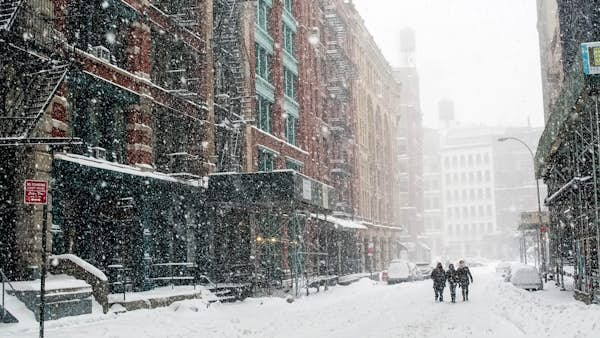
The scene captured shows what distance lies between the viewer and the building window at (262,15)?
130 feet

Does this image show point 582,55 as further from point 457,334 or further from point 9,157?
point 9,157

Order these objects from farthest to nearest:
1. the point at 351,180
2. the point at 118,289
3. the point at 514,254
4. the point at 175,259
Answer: the point at 514,254
the point at 351,180
the point at 175,259
the point at 118,289

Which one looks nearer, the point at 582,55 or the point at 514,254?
the point at 582,55

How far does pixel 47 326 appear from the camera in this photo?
16422mm

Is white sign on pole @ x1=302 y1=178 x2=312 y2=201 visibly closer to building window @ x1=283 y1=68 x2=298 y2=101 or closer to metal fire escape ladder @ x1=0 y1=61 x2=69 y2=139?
metal fire escape ladder @ x1=0 y1=61 x2=69 y2=139

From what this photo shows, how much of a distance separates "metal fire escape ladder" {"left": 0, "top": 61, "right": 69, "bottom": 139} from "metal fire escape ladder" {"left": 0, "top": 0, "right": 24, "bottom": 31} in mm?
1622

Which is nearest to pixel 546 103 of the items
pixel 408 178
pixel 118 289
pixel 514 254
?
pixel 408 178

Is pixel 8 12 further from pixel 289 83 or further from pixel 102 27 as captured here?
pixel 289 83

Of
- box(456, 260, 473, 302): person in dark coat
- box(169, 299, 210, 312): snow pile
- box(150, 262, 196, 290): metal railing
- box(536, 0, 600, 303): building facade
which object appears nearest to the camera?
box(536, 0, 600, 303): building facade

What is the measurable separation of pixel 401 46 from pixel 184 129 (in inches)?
5180

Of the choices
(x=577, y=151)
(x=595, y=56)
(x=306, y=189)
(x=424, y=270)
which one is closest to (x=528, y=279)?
(x=306, y=189)

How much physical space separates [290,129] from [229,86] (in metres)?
11.3

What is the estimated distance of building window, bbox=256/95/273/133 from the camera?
3916 cm

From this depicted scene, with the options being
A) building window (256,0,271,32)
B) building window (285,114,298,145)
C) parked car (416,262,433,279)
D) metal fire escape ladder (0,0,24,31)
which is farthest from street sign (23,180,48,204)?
parked car (416,262,433,279)
